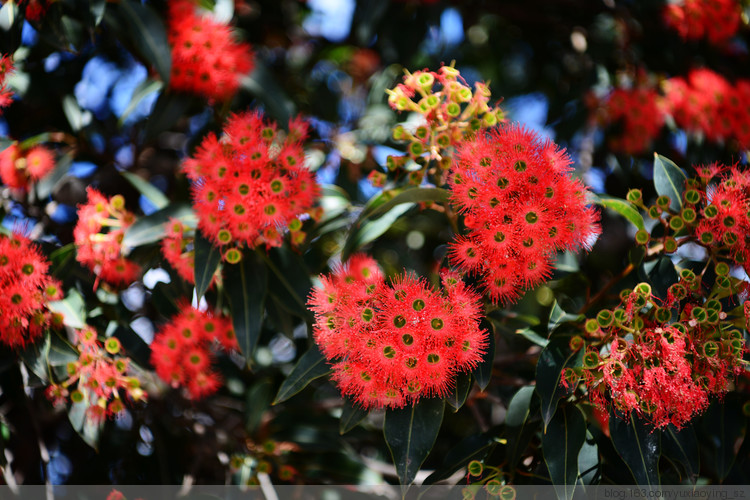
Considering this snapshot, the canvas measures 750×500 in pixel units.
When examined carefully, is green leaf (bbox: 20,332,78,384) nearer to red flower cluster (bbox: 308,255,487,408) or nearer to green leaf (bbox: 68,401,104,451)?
green leaf (bbox: 68,401,104,451)

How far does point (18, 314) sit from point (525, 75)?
8.76 ft

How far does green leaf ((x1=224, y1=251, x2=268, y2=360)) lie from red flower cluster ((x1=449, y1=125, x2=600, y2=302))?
62 centimetres

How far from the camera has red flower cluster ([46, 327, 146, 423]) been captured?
1.60 metres

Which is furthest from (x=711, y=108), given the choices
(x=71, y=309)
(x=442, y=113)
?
(x=71, y=309)

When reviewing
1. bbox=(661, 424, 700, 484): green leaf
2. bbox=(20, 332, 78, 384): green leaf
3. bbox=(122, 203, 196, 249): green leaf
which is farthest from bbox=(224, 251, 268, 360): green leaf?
bbox=(661, 424, 700, 484): green leaf

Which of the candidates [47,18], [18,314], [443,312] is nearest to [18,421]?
[18,314]

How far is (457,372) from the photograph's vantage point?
1288 millimetres

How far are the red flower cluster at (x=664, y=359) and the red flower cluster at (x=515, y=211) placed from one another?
7.9 inches

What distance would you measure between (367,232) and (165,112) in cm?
97

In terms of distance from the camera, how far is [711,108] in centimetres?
251

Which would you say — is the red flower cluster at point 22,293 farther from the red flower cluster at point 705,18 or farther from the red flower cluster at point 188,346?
the red flower cluster at point 705,18

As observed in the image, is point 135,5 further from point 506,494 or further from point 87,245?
point 506,494

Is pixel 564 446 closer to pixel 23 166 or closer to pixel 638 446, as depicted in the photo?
pixel 638 446

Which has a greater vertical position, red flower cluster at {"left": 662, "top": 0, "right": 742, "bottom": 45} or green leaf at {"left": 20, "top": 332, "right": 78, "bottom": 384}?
red flower cluster at {"left": 662, "top": 0, "right": 742, "bottom": 45}
